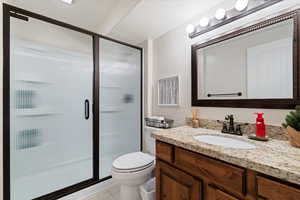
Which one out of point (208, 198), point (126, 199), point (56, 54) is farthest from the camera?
point (56, 54)

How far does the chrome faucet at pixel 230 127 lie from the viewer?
1.14 meters

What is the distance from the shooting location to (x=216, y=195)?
74 cm

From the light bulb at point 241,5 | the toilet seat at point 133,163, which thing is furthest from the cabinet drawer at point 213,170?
the light bulb at point 241,5

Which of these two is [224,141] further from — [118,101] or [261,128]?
[118,101]

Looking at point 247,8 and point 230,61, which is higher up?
point 247,8

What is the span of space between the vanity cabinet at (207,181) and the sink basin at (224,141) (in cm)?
24

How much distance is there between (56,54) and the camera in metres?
1.52

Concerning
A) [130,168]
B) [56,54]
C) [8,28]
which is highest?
[8,28]

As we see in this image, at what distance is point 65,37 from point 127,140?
1553 mm

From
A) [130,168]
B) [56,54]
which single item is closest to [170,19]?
[56,54]

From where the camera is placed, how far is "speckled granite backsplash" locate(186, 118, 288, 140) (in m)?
0.95

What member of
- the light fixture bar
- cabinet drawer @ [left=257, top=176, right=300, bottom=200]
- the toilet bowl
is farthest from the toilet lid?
the light fixture bar

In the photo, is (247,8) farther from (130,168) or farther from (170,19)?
(130,168)

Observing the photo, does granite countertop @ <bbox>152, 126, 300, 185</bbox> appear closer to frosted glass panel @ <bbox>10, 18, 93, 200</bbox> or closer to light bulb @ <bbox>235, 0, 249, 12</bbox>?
light bulb @ <bbox>235, 0, 249, 12</bbox>
